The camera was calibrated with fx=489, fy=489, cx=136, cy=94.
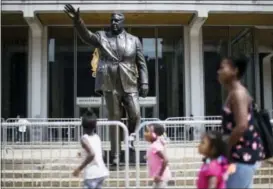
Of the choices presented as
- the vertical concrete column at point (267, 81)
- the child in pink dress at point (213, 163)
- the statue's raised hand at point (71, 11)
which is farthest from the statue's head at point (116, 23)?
the vertical concrete column at point (267, 81)

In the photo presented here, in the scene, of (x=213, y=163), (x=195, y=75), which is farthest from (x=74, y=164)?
(x=195, y=75)

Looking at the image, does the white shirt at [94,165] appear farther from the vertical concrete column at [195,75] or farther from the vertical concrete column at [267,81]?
the vertical concrete column at [267,81]

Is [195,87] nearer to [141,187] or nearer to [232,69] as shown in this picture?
[141,187]

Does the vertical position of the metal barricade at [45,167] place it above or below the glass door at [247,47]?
below

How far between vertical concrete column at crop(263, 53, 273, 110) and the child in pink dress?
21.2 meters

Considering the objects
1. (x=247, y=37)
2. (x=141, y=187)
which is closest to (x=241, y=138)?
(x=141, y=187)

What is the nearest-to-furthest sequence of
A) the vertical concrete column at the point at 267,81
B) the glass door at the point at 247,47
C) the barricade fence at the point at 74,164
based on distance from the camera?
1. the barricade fence at the point at 74,164
2. the glass door at the point at 247,47
3. the vertical concrete column at the point at 267,81

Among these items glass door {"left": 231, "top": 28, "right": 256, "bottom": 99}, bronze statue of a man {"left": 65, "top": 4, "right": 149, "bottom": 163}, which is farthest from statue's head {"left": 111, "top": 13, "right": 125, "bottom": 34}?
glass door {"left": 231, "top": 28, "right": 256, "bottom": 99}

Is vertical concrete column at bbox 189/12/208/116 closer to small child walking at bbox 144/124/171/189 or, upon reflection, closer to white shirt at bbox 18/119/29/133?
white shirt at bbox 18/119/29/133

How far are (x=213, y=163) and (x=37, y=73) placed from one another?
1829cm

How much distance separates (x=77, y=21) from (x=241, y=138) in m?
3.99

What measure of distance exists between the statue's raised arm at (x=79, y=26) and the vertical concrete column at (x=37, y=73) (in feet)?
45.2

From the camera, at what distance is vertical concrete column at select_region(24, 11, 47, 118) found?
2109 centimetres

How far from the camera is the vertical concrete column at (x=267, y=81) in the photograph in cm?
2423
